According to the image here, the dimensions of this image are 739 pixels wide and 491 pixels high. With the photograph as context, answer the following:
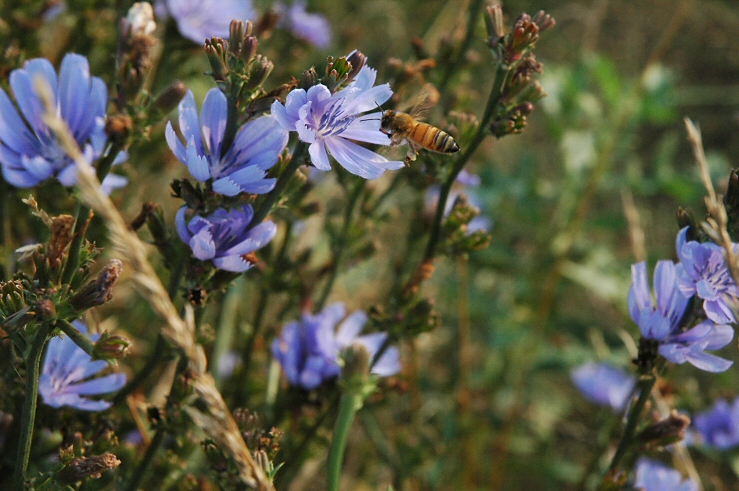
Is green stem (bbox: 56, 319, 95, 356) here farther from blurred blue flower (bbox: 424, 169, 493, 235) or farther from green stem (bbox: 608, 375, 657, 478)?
green stem (bbox: 608, 375, 657, 478)

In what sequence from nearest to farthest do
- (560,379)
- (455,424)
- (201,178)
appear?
(201,178) → (455,424) → (560,379)

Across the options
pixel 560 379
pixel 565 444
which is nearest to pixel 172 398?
pixel 565 444

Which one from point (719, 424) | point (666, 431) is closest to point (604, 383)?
point (719, 424)

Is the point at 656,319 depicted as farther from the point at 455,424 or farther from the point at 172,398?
the point at 455,424

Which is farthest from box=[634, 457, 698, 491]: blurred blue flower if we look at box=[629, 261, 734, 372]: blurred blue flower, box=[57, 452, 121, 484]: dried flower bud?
box=[57, 452, 121, 484]: dried flower bud

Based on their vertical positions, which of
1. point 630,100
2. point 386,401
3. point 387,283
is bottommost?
point 387,283

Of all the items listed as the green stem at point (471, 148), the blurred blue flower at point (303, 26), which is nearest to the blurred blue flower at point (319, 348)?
the green stem at point (471, 148)

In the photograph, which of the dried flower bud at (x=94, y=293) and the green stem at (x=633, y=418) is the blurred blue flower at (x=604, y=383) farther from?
the dried flower bud at (x=94, y=293)

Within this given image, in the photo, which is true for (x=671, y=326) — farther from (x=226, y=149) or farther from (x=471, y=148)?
(x=226, y=149)
